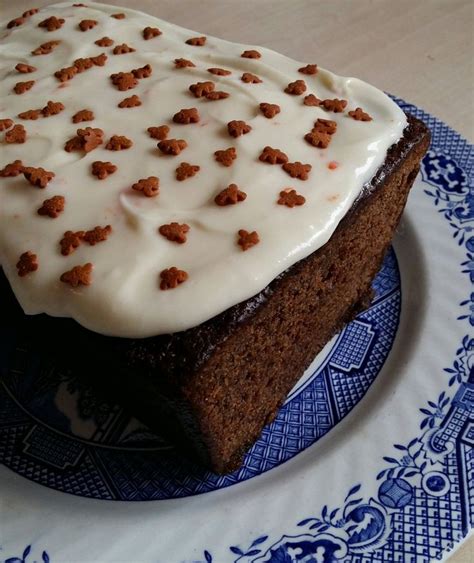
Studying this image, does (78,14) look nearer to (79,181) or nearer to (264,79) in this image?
(264,79)

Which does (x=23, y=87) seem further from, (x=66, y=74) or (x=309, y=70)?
(x=309, y=70)

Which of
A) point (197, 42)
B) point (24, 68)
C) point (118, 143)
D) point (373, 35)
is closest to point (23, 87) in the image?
point (24, 68)

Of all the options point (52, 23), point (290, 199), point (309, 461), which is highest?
point (290, 199)

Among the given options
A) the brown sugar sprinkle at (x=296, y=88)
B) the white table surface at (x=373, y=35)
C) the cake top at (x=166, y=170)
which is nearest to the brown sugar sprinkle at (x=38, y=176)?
the cake top at (x=166, y=170)

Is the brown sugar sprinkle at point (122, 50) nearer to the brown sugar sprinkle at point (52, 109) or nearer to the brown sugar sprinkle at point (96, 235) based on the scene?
the brown sugar sprinkle at point (52, 109)

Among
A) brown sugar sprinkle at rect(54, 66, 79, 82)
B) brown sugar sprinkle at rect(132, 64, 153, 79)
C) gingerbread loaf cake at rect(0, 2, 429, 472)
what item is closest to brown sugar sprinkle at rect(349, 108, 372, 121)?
gingerbread loaf cake at rect(0, 2, 429, 472)

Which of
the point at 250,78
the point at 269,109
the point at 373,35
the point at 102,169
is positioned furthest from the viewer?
the point at 373,35
